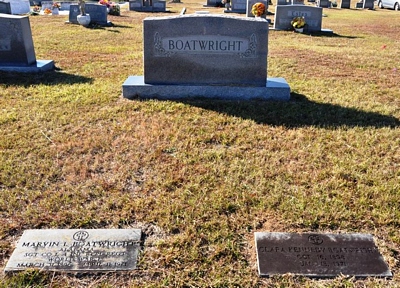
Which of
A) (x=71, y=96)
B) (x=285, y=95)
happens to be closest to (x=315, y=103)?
(x=285, y=95)

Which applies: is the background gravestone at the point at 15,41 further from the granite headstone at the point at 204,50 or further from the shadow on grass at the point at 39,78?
the granite headstone at the point at 204,50

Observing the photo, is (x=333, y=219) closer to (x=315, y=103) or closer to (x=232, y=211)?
(x=232, y=211)

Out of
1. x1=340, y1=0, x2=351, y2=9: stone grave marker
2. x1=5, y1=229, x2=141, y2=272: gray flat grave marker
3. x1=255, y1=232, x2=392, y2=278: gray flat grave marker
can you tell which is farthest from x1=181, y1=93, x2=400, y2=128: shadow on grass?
x1=340, y1=0, x2=351, y2=9: stone grave marker

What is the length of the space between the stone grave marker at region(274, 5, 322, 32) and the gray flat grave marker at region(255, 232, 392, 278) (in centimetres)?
1291

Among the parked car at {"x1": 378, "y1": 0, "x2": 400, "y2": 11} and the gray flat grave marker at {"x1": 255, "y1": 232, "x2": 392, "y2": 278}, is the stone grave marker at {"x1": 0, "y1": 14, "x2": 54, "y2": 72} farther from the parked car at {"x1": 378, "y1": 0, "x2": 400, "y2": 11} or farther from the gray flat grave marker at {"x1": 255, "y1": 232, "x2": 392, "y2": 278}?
the parked car at {"x1": 378, "y1": 0, "x2": 400, "y2": 11}

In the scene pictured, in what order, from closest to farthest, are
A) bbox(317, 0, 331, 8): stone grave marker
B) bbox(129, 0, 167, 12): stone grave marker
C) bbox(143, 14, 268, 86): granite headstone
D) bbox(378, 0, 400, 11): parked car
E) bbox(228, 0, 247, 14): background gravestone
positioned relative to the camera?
bbox(143, 14, 268, 86): granite headstone
bbox(228, 0, 247, 14): background gravestone
bbox(129, 0, 167, 12): stone grave marker
bbox(317, 0, 331, 8): stone grave marker
bbox(378, 0, 400, 11): parked car

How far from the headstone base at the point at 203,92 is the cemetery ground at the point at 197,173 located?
0.20 meters

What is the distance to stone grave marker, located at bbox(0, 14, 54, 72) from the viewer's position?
6723 mm

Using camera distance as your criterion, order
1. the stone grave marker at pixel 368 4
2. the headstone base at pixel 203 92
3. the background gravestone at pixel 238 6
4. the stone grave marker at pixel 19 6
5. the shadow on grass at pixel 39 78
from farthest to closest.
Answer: the stone grave marker at pixel 368 4
the background gravestone at pixel 238 6
the stone grave marker at pixel 19 6
the shadow on grass at pixel 39 78
the headstone base at pixel 203 92

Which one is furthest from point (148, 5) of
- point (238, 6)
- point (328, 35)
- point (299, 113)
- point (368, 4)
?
point (299, 113)

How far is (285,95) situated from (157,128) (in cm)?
226

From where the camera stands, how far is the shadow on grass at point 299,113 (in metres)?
4.74

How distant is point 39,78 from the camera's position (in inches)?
262

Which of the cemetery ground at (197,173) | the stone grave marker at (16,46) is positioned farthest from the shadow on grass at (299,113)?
the stone grave marker at (16,46)
